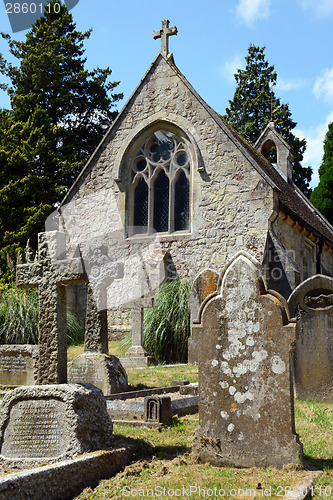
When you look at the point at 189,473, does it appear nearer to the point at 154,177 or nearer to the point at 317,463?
the point at 317,463

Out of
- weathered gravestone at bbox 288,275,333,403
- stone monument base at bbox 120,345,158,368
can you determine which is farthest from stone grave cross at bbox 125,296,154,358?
weathered gravestone at bbox 288,275,333,403

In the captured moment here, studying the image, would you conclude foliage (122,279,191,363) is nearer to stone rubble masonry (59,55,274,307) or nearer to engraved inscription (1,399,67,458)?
stone rubble masonry (59,55,274,307)

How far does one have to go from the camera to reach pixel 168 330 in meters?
13.3

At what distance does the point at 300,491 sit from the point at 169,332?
31.1 ft

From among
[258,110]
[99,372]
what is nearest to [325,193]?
[258,110]

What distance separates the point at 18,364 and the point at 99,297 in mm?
2214

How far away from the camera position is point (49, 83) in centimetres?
2562

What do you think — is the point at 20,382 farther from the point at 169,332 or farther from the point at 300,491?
the point at 300,491

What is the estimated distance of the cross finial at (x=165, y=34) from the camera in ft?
53.9

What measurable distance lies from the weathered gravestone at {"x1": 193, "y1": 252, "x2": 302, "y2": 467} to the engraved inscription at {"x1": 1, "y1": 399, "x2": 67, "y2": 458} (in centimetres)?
120

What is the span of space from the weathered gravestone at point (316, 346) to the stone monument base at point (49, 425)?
3.58m

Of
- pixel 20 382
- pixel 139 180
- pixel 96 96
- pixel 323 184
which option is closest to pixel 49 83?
pixel 96 96

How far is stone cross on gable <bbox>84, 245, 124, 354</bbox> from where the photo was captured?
810 cm

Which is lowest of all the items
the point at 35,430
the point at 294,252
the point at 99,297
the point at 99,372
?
the point at 35,430
